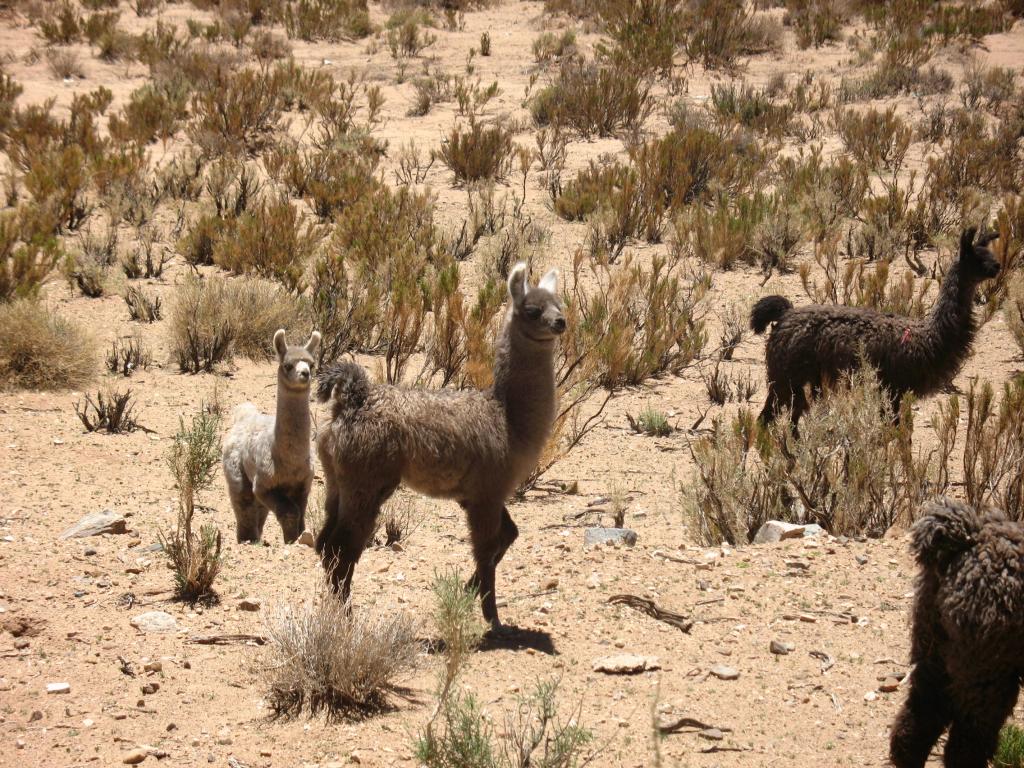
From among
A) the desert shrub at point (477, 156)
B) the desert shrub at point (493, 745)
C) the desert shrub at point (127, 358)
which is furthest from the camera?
the desert shrub at point (477, 156)

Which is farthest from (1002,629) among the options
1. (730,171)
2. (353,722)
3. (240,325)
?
(730,171)

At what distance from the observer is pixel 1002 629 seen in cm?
389

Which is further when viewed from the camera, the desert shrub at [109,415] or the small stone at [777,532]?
the desert shrub at [109,415]

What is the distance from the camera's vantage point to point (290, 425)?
25.9 feet

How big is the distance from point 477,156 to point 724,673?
14445 millimetres

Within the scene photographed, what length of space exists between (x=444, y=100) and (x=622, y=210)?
963 cm

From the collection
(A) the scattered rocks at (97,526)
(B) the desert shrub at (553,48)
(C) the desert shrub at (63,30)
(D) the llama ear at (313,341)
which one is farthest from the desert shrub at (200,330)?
(C) the desert shrub at (63,30)

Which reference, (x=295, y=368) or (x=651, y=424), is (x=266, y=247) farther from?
(x=295, y=368)

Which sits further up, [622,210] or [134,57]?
[134,57]

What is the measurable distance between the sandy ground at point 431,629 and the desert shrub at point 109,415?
0.52ft

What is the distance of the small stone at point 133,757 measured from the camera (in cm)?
430

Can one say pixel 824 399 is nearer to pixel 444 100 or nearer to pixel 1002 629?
pixel 1002 629

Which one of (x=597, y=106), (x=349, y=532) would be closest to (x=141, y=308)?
(x=349, y=532)

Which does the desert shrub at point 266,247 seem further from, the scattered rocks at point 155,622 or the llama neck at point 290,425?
the scattered rocks at point 155,622
